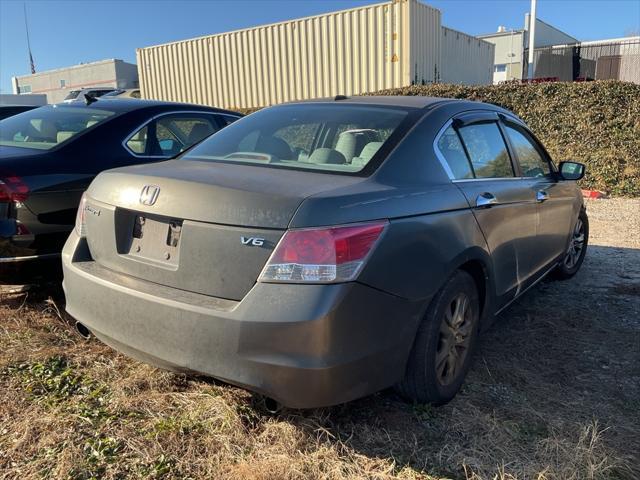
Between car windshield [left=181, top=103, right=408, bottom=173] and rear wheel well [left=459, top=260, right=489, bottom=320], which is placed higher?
car windshield [left=181, top=103, right=408, bottom=173]

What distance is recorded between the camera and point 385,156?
8.41 ft

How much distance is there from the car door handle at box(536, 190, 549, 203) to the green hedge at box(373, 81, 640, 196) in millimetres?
7246

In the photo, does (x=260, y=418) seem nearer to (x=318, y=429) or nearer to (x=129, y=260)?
(x=318, y=429)

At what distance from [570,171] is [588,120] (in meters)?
7.78

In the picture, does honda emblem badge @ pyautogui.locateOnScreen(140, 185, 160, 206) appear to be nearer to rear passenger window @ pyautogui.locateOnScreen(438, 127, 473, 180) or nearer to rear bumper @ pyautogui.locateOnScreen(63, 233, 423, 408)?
rear bumper @ pyautogui.locateOnScreen(63, 233, 423, 408)

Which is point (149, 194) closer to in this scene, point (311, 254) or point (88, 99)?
point (311, 254)

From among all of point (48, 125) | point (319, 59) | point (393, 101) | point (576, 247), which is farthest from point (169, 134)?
point (319, 59)

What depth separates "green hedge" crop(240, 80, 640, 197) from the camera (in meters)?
10.4

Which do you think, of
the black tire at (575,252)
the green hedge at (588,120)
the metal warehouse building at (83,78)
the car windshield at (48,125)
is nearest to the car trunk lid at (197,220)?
the car windshield at (48,125)

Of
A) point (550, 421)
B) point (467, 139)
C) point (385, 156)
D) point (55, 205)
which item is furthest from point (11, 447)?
point (467, 139)

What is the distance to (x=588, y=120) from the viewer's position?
11.1 meters

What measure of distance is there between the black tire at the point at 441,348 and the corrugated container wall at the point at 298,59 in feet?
41.4

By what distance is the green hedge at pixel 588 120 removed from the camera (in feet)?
34.2

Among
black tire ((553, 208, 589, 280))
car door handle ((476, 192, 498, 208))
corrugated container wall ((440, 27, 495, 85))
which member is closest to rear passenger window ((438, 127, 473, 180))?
car door handle ((476, 192, 498, 208))
